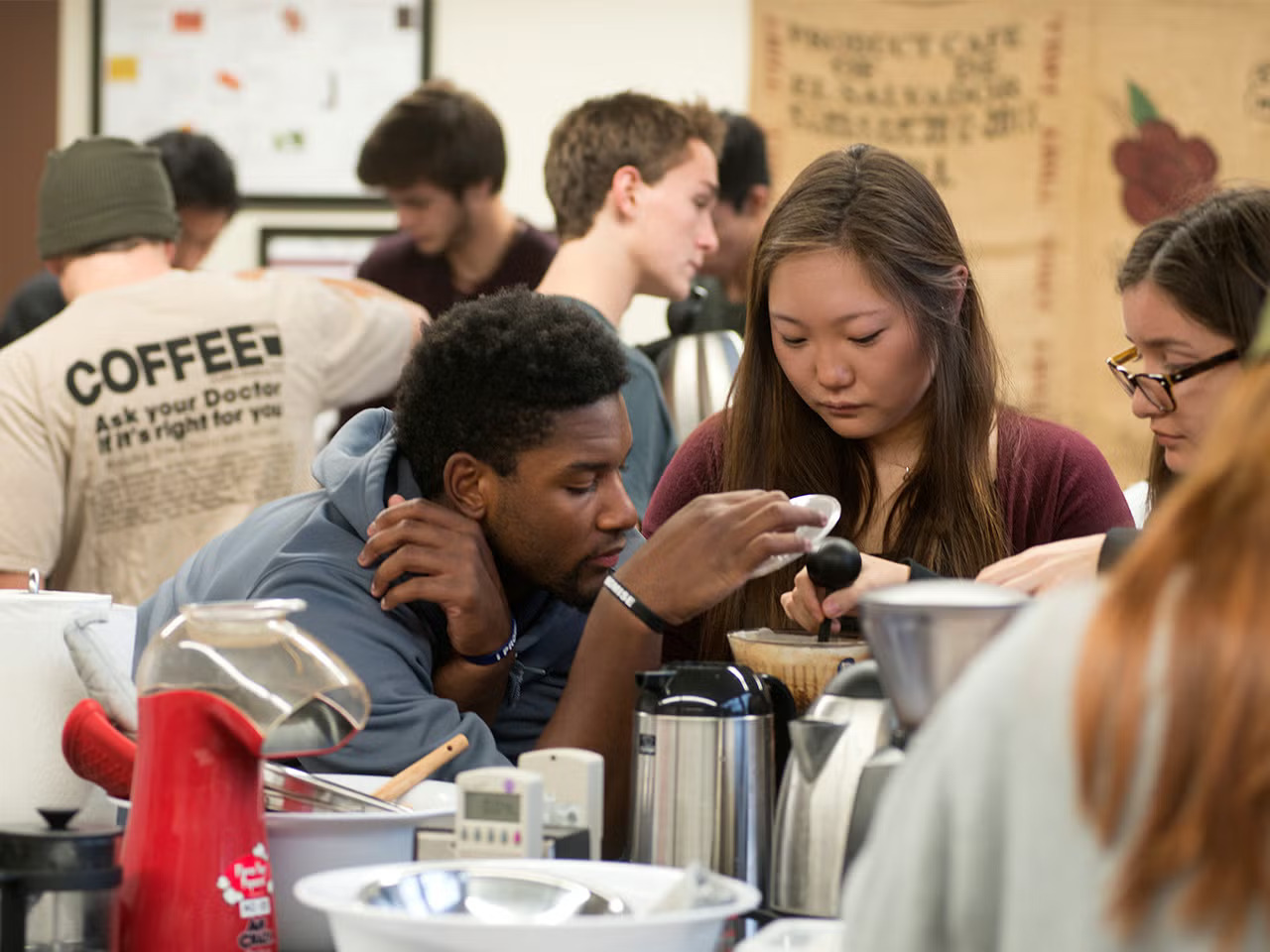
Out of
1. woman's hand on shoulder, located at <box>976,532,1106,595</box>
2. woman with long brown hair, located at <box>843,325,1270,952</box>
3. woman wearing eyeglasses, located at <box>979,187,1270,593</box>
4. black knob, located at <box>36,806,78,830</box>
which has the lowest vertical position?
black knob, located at <box>36,806,78,830</box>

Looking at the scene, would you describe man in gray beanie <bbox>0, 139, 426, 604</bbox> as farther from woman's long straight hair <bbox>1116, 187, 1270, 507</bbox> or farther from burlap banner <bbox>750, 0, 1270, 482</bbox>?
burlap banner <bbox>750, 0, 1270, 482</bbox>

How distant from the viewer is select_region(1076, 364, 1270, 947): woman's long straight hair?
0.63 meters

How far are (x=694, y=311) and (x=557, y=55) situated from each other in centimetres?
167

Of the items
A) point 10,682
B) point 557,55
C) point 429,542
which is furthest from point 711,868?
point 557,55

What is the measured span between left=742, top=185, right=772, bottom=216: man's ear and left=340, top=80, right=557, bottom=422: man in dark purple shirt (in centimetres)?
46

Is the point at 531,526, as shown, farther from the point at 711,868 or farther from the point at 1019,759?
the point at 1019,759

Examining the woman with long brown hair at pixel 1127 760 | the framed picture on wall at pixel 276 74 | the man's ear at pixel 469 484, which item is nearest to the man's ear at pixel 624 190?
the man's ear at pixel 469 484

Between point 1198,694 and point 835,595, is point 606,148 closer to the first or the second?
point 835,595

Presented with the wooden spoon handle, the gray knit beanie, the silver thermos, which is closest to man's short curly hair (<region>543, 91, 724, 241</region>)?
the gray knit beanie

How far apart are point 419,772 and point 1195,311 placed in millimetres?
906

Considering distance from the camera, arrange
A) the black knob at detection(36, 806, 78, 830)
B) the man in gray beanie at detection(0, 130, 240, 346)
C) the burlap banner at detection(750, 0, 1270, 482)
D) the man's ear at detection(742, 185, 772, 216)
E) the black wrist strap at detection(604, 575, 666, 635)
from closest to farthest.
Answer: the black knob at detection(36, 806, 78, 830) < the black wrist strap at detection(604, 575, 666, 635) < the man's ear at detection(742, 185, 772, 216) < the man in gray beanie at detection(0, 130, 240, 346) < the burlap banner at detection(750, 0, 1270, 482)

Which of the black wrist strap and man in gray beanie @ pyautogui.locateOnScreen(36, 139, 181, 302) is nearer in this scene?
the black wrist strap

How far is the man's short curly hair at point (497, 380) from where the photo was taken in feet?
5.58

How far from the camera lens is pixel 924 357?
1827 mm
